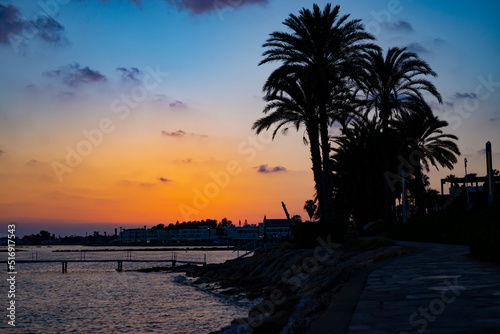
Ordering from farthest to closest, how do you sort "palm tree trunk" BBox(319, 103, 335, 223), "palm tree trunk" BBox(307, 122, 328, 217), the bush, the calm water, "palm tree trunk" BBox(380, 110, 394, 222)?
"palm tree trunk" BBox(380, 110, 394, 222) < "palm tree trunk" BBox(307, 122, 328, 217) < "palm tree trunk" BBox(319, 103, 335, 223) < the bush < the calm water

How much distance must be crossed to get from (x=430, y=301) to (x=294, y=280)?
51.6 feet

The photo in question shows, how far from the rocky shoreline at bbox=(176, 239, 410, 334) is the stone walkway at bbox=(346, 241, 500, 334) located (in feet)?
3.21

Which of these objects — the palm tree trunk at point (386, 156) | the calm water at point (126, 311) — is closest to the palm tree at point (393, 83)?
the palm tree trunk at point (386, 156)

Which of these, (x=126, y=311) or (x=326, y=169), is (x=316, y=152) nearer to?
(x=326, y=169)

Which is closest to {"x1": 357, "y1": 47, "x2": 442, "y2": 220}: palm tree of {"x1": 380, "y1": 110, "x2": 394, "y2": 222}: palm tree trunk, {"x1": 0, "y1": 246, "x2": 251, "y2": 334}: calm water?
{"x1": 380, "y1": 110, "x2": 394, "y2": 222}: palm tree trunk

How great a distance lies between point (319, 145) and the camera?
29.8 m

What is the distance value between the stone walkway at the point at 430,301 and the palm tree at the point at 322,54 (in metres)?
17.4

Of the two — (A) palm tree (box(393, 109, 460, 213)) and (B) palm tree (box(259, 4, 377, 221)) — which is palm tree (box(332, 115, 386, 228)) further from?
(B) palm tree (box(259, 4, 377, 221))

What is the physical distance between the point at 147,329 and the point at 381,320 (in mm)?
16564

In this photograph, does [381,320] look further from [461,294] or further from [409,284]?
[409,284]

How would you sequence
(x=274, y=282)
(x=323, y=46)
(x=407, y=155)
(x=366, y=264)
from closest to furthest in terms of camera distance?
(x=366, y=264) < (x=274, y=282) < (x=323, y=46) < (x=407, y=155)

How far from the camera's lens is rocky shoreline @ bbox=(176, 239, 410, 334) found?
337 inches

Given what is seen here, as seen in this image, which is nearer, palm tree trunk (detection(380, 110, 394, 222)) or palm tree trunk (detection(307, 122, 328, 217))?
palm tree trunk (detection(307, 122, 328, 217))

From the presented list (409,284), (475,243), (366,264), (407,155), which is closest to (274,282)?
(366,264)
